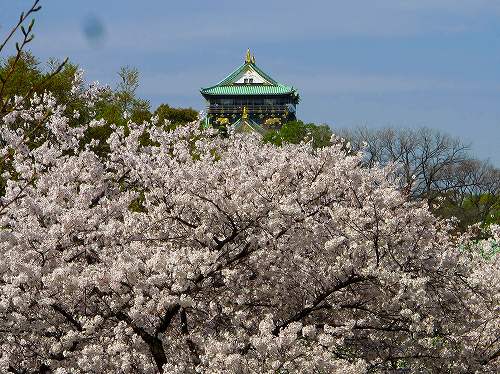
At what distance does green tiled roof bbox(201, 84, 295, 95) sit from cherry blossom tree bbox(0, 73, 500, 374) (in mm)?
76462

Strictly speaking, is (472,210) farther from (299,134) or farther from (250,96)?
(250,96)

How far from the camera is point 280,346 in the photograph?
27.5 ft

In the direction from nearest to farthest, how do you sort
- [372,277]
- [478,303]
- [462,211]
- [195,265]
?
[195,265] → [372,277] → [478,303] → [462,211]

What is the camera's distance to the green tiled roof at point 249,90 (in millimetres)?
87125

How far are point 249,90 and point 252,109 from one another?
84.1 inches

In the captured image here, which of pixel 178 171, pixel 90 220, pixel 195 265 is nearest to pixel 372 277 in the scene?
pixel 195 265

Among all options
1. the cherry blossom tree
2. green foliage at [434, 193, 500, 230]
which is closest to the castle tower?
green foliage at [434, 193, 500, 230]

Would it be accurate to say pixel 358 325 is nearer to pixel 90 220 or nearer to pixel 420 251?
pixel 420 251

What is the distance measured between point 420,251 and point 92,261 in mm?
4324

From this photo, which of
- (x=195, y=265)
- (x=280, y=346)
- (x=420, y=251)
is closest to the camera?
(x=280, y=346)

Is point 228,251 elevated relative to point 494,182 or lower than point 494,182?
lower

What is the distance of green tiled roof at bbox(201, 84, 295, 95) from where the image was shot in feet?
286

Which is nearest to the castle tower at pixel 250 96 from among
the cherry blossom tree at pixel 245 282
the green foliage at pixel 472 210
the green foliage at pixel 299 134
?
the green foliage at pixel 472 210

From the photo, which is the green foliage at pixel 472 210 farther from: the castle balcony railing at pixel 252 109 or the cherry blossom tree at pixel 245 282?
the cherry blossom tree at pixel 245 282
